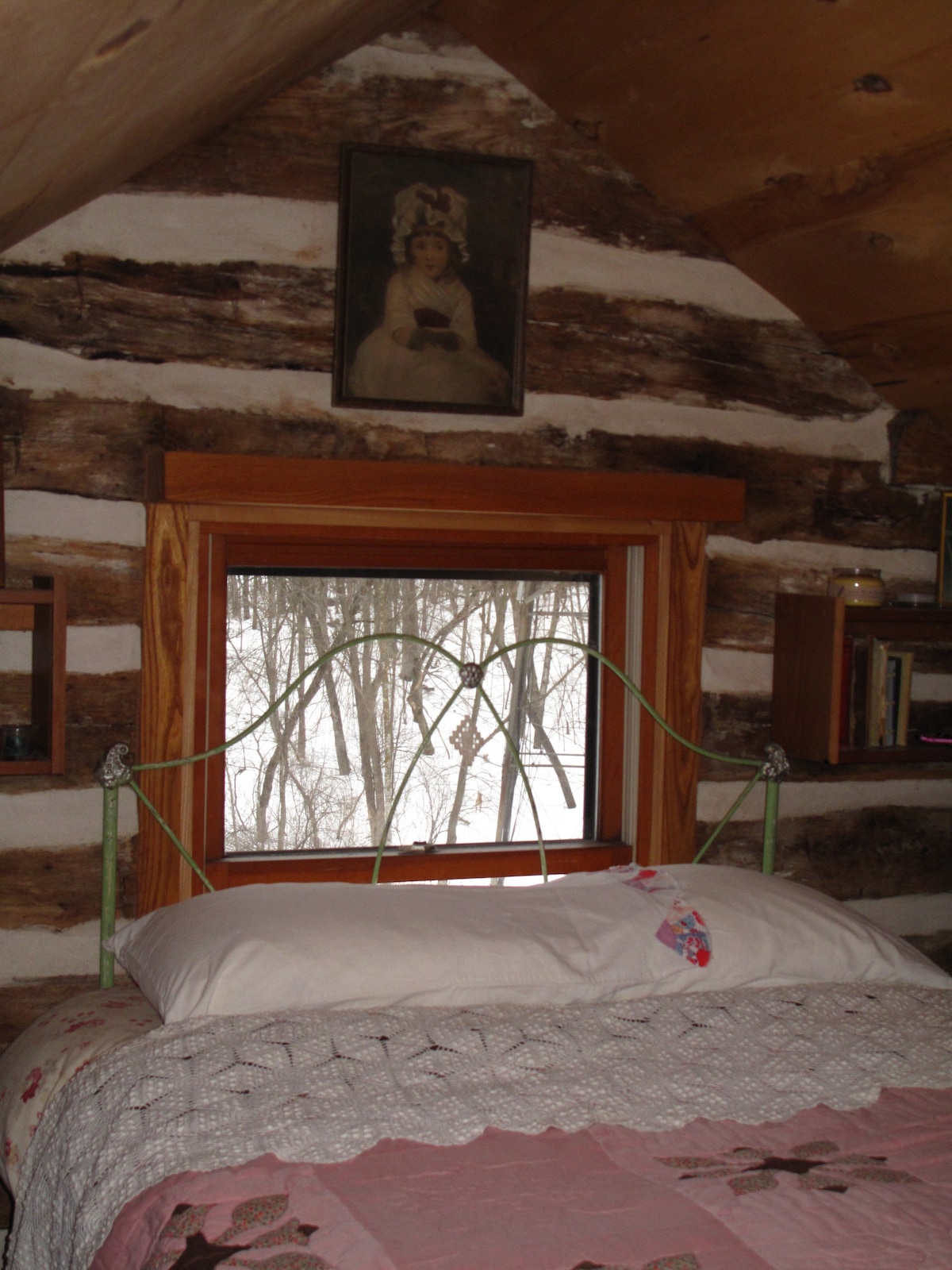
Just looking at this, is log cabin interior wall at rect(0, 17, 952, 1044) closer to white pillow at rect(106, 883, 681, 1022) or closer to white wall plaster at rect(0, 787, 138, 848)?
white wall plaster at rect(0, 787, 138, 848)

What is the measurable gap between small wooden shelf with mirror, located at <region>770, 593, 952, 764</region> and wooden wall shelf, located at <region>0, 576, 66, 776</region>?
171 cm

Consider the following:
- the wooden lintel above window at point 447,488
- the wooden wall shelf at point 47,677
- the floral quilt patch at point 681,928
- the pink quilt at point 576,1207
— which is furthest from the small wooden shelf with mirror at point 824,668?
the wooden wall shelf at point 47,677

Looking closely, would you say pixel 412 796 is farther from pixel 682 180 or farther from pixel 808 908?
pixel 682 180

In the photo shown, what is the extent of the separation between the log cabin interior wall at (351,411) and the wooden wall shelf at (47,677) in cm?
9

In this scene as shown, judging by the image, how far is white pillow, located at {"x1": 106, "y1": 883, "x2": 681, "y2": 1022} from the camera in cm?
203

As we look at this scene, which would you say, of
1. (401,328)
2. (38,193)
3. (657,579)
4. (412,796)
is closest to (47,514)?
(38,193)

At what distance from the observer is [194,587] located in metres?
2.58

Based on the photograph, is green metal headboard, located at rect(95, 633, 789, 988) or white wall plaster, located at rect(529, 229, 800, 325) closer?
green metal headboard, located at rect(95, 633, 789, 988)

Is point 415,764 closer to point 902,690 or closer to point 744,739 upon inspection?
point 744,739

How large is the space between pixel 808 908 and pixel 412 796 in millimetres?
1000

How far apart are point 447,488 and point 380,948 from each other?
106 cm

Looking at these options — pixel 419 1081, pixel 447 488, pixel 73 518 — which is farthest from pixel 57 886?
pixel 447 488

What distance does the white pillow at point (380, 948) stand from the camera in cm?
203

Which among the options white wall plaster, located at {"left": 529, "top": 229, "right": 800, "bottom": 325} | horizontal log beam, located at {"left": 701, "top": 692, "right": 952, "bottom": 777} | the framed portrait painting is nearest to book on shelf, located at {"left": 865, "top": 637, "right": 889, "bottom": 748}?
horizontal log beam, located at {"left": 701, "top": 692, "right": 952, "bottom": 777}
